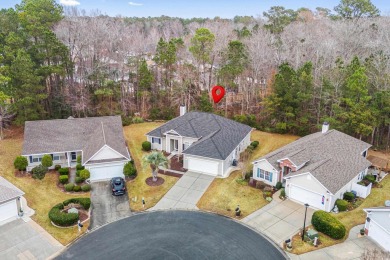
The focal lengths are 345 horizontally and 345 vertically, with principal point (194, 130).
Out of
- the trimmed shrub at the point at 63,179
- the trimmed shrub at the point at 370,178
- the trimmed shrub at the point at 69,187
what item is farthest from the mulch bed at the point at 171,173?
the trimmed shrub at the point at 370,178

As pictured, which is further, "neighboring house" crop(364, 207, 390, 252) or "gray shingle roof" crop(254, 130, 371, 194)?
"gray shingle roof" crop(254, 130, 371, 194)

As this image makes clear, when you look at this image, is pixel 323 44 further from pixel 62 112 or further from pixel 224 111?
pixel 62 112

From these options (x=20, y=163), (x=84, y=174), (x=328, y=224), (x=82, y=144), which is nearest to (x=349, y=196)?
(x=328, y=224)

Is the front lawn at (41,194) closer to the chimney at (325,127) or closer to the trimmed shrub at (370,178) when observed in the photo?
the chimney at (325,127)

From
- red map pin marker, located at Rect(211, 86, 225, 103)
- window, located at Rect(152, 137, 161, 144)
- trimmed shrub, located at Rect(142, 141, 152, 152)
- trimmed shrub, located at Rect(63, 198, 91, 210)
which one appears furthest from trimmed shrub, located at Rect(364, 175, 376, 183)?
trimmed shrub, located at Rect(63, 198, 91, 210)

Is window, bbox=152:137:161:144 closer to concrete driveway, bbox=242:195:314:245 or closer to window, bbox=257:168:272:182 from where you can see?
window, bbox=257:168:272:182

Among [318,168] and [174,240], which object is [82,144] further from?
[318,168]

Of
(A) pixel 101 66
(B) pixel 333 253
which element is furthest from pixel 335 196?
(A) pixel 101 66
